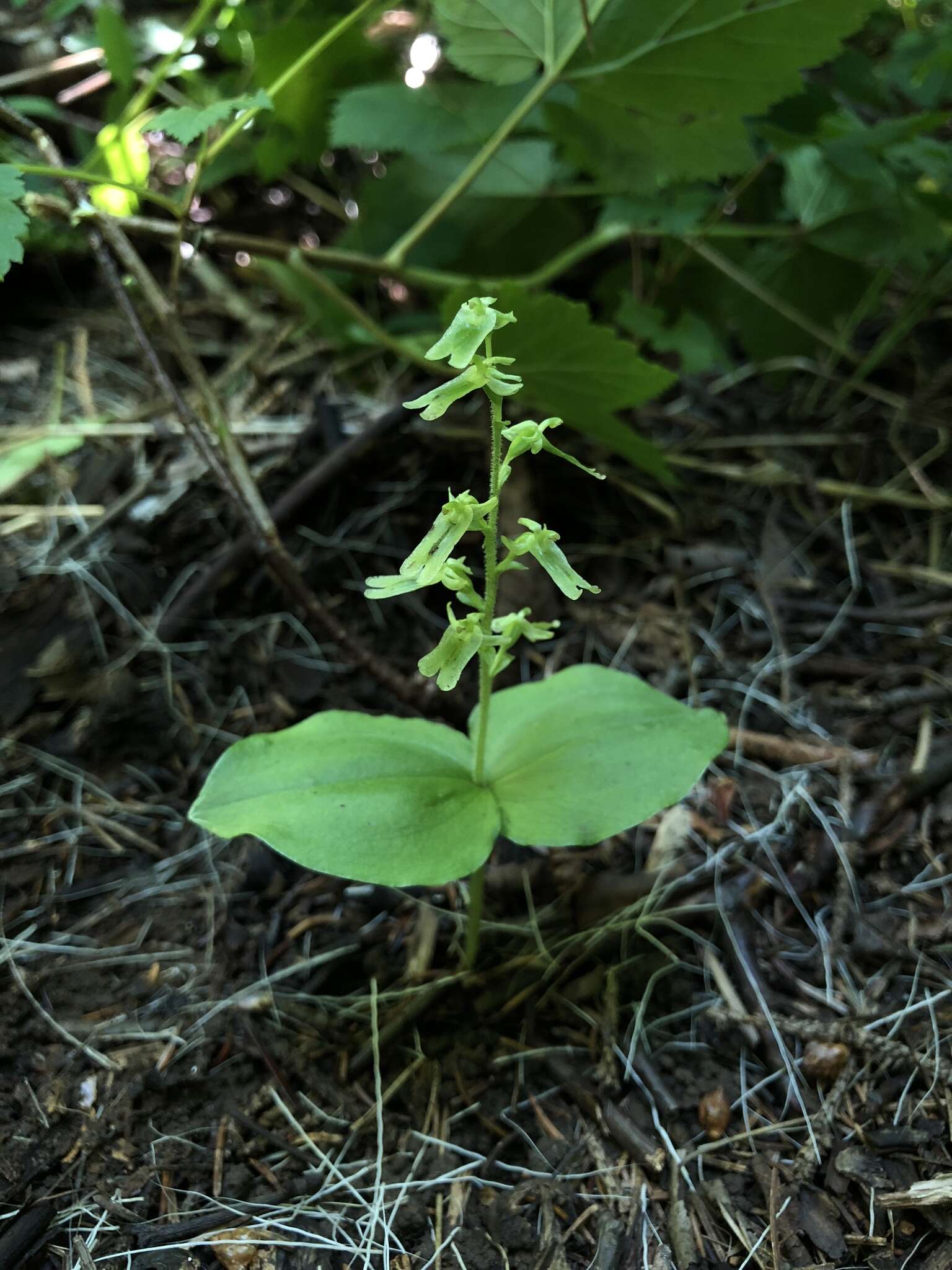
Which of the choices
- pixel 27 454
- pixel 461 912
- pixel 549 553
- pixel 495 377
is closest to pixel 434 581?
pixel 549 553

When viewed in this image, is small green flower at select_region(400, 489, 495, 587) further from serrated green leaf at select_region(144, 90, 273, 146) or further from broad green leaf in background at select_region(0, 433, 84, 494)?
broad green leaf in background at select_region(0, 433, 84, 494)

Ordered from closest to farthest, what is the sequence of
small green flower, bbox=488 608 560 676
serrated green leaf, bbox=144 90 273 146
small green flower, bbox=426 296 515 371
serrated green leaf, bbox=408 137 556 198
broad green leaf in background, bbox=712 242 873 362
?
1. small green flower, bbox=426 296 515 371
2. small green flower, bbox=488 608 560 676
3. serrated green leaf, bbox=144 90 273 146
4. serrated green leaf, bbox=408 137 556 198
5. broad green leaf in background, bbox=712 242 873 362

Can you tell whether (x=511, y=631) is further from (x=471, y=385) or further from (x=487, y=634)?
(x=471, y=385)

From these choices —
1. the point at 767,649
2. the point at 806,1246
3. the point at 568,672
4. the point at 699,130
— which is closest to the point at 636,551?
the point at 767,649

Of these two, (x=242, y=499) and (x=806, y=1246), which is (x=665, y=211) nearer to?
(x=242, y=499)

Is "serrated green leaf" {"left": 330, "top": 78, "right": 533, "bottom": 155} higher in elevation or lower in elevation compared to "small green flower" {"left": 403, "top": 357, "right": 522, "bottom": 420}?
higher

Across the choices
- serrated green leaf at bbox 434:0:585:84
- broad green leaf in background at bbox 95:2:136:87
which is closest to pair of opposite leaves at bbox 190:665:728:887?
serrated green leaf at bbox 434:0:585:84
